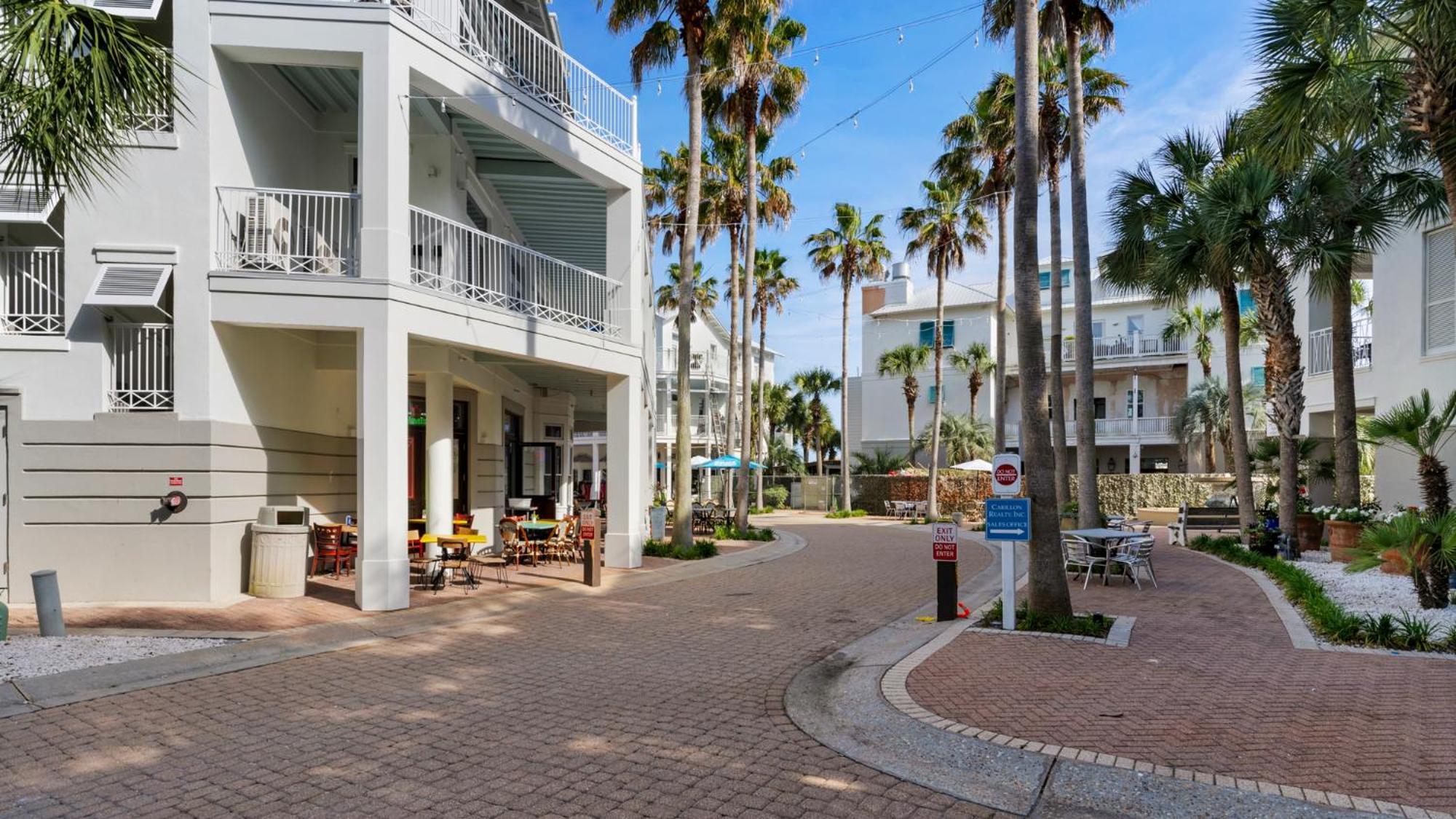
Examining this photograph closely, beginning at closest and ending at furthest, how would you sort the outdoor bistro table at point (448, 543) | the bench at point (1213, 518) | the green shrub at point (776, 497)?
the outdoor bistro table at point (448, 543)
the bench at point (1213, 518)
the green shrub at point (776, 497)

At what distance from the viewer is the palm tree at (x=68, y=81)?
7.32m

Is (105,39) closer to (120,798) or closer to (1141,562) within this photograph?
(120,798)

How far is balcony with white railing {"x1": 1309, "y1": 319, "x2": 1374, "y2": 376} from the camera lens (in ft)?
69.5

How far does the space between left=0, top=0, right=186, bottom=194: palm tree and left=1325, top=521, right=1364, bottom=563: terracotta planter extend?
57.3ft

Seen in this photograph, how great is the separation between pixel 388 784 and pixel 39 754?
8.23 feet

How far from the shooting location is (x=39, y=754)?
571 cm

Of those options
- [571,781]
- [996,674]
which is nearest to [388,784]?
[571,781]

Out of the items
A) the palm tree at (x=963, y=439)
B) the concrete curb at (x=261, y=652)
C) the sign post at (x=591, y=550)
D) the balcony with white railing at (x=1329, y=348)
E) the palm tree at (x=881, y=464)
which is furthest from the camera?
the palm tree at (x=881, y=464)

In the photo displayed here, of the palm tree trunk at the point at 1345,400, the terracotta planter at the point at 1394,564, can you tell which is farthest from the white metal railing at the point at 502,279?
the palm tree trunk at the point at 1345,400

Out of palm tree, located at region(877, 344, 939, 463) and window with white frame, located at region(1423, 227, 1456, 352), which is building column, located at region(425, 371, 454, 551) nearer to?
window with white frame, located at region(1423, 227, 1456, 352)

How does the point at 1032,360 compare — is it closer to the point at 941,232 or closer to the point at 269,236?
the point at 269,236

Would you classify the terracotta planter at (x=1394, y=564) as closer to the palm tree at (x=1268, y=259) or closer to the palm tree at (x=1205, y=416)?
the palm tree at (x=1268, y=259)

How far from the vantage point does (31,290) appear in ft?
36.5

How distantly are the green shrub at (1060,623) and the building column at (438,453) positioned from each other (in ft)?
29.0
